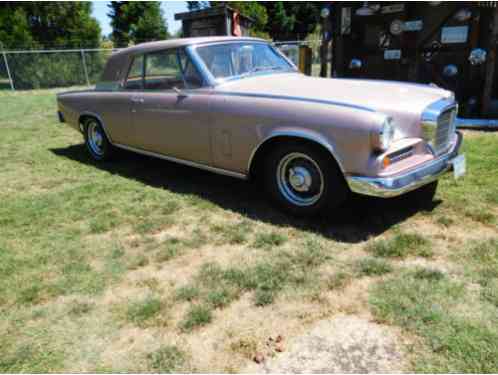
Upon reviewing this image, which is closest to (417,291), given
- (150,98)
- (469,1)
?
(150,98)

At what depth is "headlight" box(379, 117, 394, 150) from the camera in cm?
299

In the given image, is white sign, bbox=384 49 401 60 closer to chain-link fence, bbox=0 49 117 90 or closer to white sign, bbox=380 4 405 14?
white sign, bbox=380 4 405 14

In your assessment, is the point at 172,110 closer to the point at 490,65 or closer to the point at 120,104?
the point at 120,104

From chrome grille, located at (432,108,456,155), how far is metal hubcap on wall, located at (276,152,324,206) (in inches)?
39.4

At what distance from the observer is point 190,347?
2.24 m

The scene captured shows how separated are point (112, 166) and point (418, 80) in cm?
653

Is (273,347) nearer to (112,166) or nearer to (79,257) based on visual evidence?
(79,257)

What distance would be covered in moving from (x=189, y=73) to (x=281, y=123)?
1349 mm

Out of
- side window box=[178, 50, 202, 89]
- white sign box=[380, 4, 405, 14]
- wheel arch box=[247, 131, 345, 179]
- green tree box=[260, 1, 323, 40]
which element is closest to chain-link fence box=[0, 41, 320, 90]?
white sign box=[380, 4, 405, 14]

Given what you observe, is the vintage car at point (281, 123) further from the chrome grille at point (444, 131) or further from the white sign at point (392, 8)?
the white sign at point (392, 8)

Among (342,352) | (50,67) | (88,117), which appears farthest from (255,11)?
(342,352)

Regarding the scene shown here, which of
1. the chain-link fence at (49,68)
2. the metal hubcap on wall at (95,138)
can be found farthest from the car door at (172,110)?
the chain-link fence at (49,68)

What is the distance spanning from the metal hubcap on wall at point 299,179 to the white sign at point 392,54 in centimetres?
648

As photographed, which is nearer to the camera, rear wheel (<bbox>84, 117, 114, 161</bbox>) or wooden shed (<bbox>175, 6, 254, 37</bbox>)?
rear wheel (<bbox>84, 117, 114, 161</bbox>)
